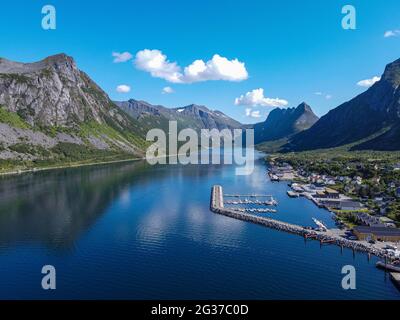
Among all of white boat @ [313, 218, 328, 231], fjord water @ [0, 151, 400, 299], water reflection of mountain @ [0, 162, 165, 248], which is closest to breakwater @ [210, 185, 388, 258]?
white boat @ [313, 218, 328, 231]

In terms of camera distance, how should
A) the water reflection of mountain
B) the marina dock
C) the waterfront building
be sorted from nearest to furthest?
the marina dock, the waterfront building, the water reflection of mountain

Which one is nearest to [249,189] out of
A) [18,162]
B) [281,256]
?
[281,256]

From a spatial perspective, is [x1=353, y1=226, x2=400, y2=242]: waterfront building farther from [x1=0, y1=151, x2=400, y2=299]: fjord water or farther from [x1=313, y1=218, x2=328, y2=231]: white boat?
[x1=0, y1=151, x2=400, y2=299]: fjord water

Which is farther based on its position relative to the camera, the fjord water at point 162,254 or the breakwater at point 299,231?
the breakwater at point 299,231

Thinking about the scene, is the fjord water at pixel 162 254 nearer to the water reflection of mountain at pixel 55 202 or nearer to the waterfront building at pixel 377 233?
the water reflection of mountain at pixel 55 202

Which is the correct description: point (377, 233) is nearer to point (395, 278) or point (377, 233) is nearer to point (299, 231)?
point (299, 231)

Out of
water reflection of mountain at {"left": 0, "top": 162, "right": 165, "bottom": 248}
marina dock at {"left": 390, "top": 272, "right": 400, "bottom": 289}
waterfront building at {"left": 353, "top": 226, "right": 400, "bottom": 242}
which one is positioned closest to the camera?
marina dock at {"left": 390, "top": 272, "right": 400, "bottom": 289}

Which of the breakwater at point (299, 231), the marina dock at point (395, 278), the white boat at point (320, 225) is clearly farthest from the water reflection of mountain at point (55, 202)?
the marina dock at point (395, 278)
